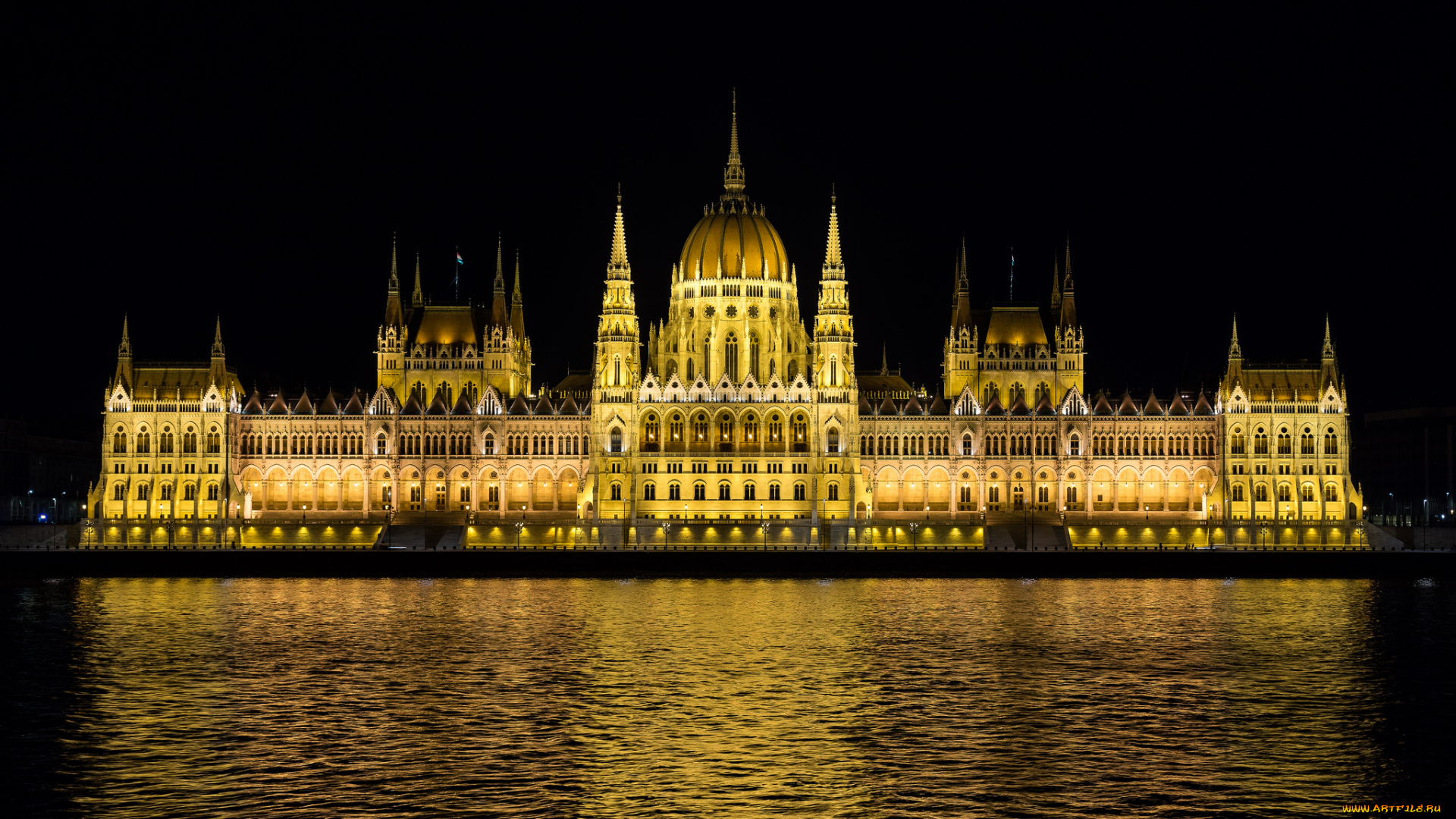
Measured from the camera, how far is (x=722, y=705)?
53.7 m

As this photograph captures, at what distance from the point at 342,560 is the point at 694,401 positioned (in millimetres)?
30052

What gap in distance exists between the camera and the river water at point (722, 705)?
4162 cm

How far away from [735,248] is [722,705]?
82816 mm

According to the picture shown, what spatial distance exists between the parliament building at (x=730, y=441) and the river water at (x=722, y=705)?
34.7m

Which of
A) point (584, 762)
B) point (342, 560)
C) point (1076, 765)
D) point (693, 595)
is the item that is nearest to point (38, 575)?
point (342, 560)

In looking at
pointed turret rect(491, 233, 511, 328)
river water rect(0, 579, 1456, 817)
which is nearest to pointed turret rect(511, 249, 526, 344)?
pointed turret rect(491, 233, 511, 328)

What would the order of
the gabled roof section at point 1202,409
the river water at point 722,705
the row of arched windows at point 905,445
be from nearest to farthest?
the river water at point 722,705 < the row of arched windows at point 905,445 < the gabled roof section at point 1202,409

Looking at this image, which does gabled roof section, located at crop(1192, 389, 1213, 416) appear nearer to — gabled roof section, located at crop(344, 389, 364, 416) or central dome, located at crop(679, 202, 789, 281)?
central dome, located at crop(679, 202, 789, 281)

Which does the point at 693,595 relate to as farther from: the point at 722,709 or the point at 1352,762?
the point at 1352,762

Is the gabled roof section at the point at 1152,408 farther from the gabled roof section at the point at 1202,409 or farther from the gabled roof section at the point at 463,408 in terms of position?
the gabled roof section at the point at 463,408

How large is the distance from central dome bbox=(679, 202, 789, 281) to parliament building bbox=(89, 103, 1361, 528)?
179 millimetres

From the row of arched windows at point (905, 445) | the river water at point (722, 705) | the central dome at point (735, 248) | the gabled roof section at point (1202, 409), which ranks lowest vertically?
the river water at point (722, 705)

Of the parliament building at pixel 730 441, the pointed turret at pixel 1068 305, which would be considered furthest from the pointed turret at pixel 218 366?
the pointed turret at pixel 1068 305

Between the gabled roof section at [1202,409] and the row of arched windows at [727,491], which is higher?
the gabled roof section at [1202,409]
